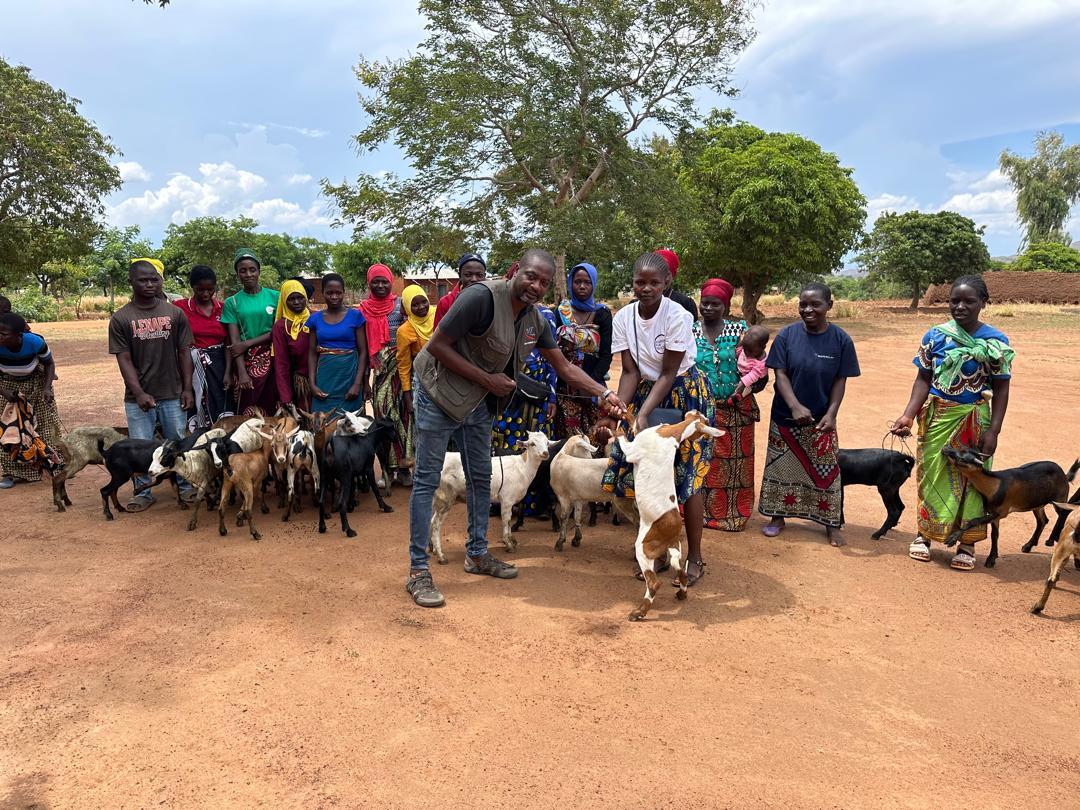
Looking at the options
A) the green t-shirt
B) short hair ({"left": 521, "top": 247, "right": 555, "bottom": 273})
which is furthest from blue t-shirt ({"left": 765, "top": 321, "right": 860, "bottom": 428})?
the green t-shirt

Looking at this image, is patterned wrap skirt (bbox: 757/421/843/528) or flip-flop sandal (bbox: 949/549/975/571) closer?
flip-flop sandal (bbox: 949/549/975/571)

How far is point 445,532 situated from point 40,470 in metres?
4.59

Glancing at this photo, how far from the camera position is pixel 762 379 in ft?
18.3

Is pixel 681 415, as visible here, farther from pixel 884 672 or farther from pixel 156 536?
pixel 156 536

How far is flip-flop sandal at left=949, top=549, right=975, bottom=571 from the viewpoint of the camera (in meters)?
4.94

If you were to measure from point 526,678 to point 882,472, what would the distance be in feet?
11.5

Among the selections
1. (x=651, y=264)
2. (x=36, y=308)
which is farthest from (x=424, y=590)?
(x=36, y=308)

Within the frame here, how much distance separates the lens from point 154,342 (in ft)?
19.6

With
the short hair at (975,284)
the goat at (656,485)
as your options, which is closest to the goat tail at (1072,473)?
the short hair at (975,284)

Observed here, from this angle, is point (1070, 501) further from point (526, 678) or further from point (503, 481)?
point (526, 678)

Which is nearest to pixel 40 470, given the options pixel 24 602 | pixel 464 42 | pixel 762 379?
pixel 24 602

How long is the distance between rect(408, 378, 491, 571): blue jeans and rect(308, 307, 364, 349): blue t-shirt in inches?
84.5

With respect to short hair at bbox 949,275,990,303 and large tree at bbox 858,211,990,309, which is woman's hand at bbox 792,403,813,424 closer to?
short hair at bbox 949,275,990,303

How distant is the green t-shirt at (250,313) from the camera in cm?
650
